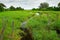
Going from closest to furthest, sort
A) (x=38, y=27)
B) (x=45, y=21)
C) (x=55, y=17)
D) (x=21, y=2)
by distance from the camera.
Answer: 1. (x=38, y=27)
2. (x=45, y=21)
3. (x=55, y=17)
4. (x=21, y=2)

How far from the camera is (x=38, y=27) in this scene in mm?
12117

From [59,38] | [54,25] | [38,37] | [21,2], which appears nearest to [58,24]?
[54,25]

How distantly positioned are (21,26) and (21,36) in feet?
3.52

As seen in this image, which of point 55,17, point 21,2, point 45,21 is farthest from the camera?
point 21,2

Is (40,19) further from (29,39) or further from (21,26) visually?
(29,39)

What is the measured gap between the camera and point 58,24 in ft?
40.7

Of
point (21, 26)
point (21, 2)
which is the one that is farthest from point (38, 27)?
point (21, 2)

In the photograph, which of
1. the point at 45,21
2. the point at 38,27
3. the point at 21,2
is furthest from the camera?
the point at 21,2

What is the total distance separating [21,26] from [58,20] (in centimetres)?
197

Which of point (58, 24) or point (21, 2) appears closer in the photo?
point (58, 24)

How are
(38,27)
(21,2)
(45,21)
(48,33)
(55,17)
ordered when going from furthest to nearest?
1. (21,2)
2. (55,17)
3. (45,21)
4. (38,27)
5. (48,33)

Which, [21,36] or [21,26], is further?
[21,26]

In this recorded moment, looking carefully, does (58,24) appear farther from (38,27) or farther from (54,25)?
(38,27)

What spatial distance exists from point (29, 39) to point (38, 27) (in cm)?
127
